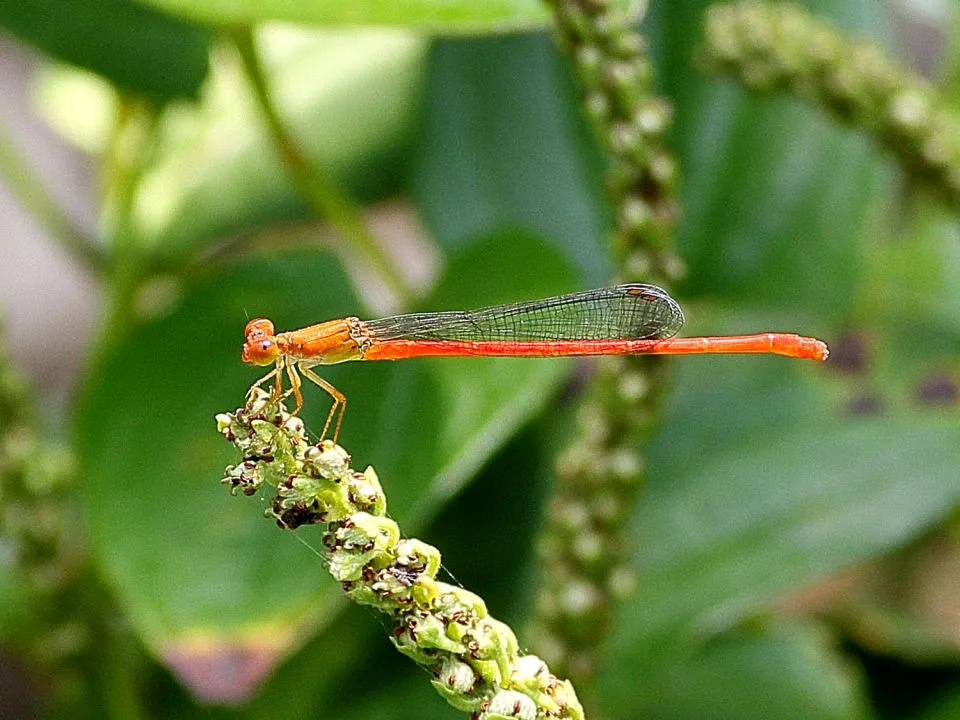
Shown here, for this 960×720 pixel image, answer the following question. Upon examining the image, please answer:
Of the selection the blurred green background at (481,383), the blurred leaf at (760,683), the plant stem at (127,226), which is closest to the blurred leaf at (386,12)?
the blurred green background at (481,383)

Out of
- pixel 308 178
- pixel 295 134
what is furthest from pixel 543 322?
pixel 295 134

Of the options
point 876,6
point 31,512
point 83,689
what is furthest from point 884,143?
point 83,689

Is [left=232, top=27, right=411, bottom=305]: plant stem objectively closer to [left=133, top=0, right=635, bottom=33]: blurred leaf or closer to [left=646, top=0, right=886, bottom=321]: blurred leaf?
[left=133, top=0, right=635, bottom=33]: blurred leaf

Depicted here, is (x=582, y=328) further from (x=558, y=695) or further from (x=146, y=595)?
(x=558, y=695)

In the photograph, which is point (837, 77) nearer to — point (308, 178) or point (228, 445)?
point (308, 178)

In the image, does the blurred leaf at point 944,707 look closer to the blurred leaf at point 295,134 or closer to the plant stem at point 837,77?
the plant stem at point 837,77
